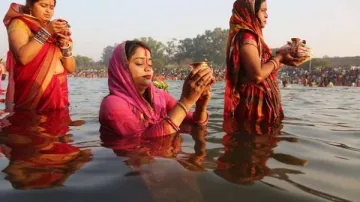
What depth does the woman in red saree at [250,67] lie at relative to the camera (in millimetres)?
3246

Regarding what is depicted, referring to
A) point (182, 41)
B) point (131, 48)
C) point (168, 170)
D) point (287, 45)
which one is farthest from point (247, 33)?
point (182, 41)

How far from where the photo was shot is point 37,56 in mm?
4004

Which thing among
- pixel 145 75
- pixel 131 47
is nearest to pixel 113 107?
pixel 145 75

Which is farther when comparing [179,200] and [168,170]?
[168,170]

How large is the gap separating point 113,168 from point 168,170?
1.02 ft

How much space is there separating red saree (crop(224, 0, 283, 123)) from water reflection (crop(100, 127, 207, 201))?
0.91 metres

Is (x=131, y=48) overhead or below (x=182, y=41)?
below

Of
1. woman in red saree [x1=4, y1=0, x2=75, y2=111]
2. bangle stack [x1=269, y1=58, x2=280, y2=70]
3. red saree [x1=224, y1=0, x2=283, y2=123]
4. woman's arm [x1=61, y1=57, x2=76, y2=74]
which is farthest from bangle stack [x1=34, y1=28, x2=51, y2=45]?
bangle stack [x1=269, y1=58, x2=280, y2=70]

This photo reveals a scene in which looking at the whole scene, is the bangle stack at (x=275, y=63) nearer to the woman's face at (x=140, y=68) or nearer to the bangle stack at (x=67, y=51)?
the woman's face at (x=140, y=68)

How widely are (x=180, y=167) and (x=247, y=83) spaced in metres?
1.78

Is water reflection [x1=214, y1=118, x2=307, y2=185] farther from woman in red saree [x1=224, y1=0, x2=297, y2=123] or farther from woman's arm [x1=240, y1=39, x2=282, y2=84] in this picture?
woman's arm [x1=240, y1=39, x2=282, y2=84]

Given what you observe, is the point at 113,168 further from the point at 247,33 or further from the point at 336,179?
the point at 247,33

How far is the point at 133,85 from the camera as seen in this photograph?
8.67 ft

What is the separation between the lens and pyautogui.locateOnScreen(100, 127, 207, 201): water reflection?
5.07 ft
